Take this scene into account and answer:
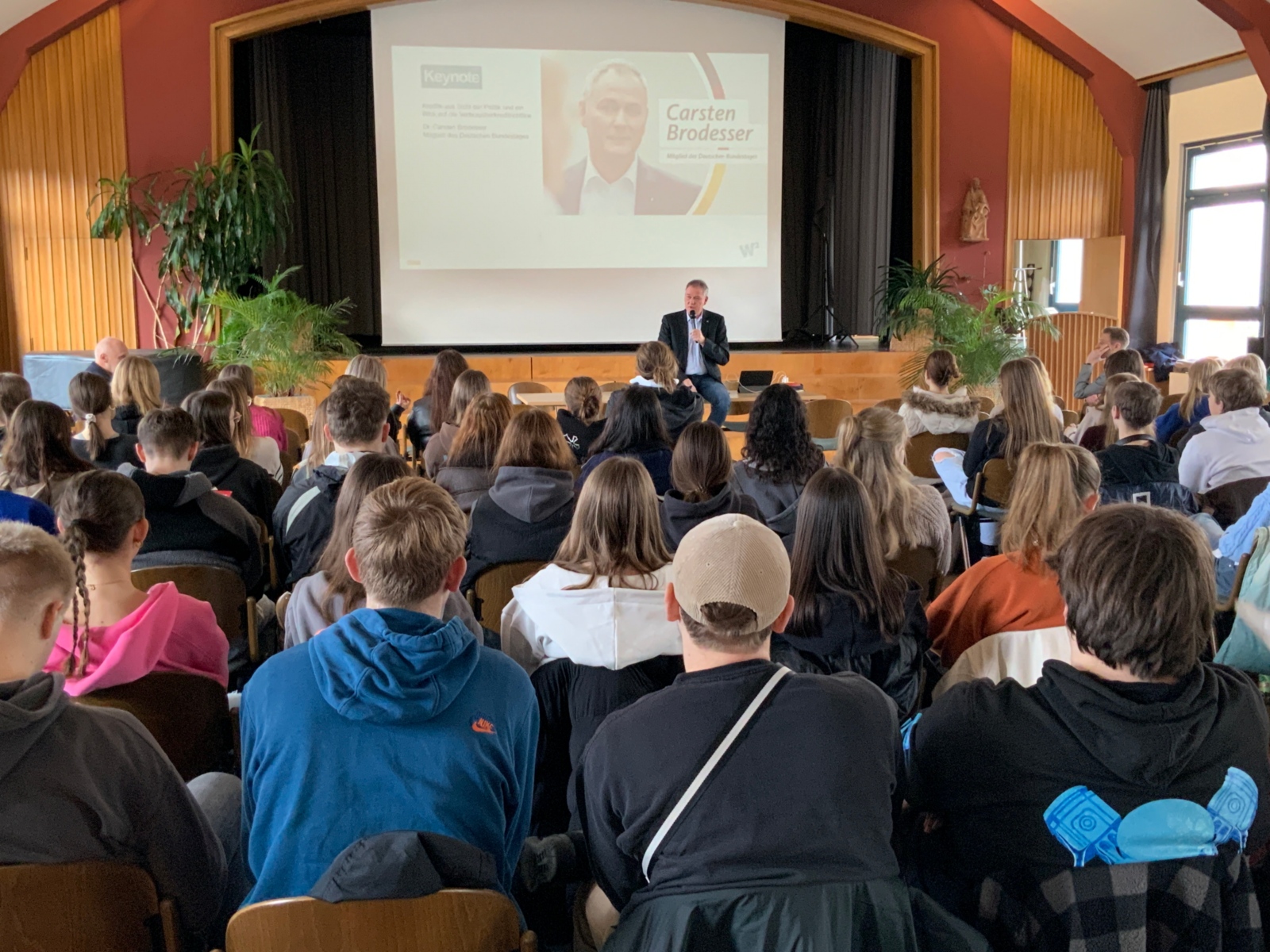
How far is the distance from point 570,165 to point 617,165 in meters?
0.42

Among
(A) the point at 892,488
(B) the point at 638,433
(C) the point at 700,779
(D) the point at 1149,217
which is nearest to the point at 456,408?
(B) the point at 638,433

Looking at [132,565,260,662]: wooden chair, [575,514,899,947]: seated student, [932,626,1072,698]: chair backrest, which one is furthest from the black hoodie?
[132,565,260,662]: wooden chair

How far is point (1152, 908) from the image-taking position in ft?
5.01

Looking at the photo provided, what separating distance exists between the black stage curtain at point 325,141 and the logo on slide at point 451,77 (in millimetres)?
1010

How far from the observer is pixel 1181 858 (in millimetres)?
1524

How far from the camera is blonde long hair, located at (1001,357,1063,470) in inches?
178

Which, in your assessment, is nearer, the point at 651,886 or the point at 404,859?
the point at 404,859

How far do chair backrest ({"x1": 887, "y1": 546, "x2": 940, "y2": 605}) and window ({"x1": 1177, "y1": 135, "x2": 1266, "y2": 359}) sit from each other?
7063 mm

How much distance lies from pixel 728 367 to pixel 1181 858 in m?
8.38

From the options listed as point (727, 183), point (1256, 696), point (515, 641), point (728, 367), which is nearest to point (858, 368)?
point (728, 367)

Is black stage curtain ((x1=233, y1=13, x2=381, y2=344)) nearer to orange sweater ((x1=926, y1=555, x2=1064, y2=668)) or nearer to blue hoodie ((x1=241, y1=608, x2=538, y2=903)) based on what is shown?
orange sweater ((x1=926, y1=555, x2=1064, y2=668))

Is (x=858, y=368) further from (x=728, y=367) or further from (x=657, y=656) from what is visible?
(x=657, y=656)

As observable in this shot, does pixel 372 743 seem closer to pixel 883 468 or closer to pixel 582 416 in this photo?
pixel 883 468

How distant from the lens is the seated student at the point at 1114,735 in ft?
4.99
